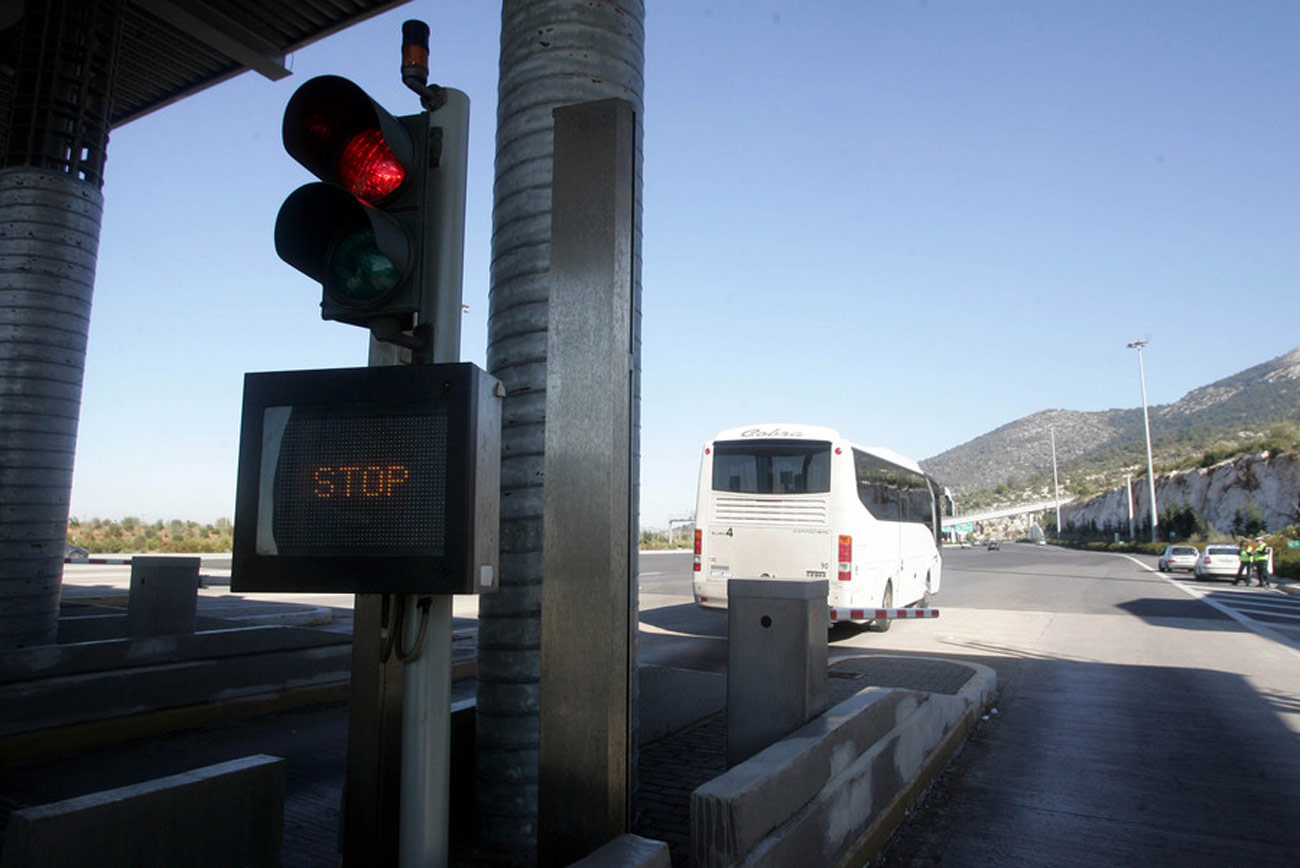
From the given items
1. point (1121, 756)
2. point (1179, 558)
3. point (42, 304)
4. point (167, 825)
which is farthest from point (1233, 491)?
point (167, 825)

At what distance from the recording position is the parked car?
3219 centimetres

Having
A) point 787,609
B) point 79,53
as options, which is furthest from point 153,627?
point 787,609

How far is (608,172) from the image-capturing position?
2457 millimetres

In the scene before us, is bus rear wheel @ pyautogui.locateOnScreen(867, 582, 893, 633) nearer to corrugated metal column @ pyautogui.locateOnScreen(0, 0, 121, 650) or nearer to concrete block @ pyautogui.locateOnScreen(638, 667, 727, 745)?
concrete block @ pyautogui.locateOnScreen(638, 667, 727, 745)

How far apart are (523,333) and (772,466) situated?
36.4 ft

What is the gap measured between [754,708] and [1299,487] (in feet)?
213

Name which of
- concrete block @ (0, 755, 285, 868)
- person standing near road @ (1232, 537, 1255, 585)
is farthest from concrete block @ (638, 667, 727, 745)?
person standing near road @ (1232, 537, 1255, 585)

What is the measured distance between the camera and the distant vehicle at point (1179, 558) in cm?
3847

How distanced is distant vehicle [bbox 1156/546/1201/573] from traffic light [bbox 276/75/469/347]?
43206 millimetres

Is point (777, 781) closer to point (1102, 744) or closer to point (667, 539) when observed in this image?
point (1102, 744)

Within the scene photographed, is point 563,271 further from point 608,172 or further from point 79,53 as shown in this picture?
point 79,53

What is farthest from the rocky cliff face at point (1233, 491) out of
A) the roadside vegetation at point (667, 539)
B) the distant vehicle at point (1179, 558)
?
the roadside vegetation at point (667, 539)

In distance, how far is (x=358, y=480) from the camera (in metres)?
2.31

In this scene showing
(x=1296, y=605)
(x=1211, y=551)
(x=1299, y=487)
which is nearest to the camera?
(x=1296, y=605)
